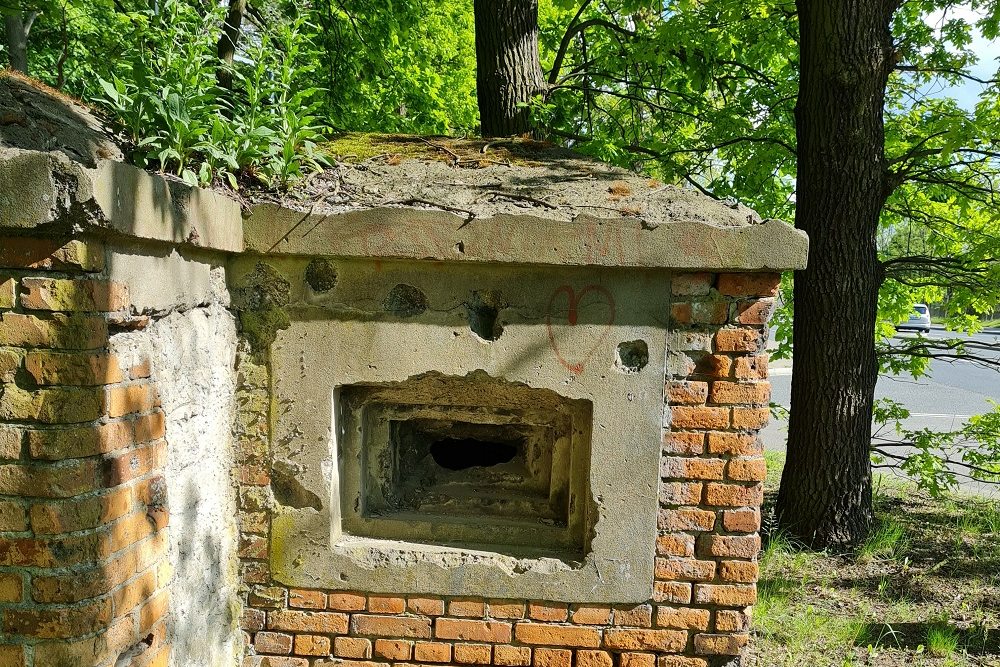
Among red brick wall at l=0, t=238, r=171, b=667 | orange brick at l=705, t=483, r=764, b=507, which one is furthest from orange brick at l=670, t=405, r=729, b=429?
red brick wall at l=0, t=238, r=171, b=667

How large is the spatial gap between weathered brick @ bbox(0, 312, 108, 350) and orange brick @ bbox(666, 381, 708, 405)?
2.00 m

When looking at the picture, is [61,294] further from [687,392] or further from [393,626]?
[687,392]

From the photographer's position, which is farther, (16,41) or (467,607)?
(16,41)

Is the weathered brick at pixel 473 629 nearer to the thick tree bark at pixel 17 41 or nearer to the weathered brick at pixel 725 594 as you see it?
the weathered brick at pixel 725 594

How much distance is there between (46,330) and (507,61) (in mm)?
4404

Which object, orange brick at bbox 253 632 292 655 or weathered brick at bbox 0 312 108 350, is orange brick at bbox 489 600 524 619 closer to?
orange brick at bbox 253 632 292 655

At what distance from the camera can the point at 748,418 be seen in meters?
2.63

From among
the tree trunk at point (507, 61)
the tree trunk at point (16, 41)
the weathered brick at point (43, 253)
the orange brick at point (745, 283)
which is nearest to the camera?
the weathered brick at point (43, 253)

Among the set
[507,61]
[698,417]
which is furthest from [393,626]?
[507,61]

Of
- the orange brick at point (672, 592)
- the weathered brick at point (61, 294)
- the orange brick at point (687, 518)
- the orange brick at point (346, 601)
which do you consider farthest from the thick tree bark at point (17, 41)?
the orange brick at point (672, 592)

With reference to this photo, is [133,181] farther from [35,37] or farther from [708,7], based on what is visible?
[35,37]

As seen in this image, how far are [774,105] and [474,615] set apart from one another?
5.54 metres

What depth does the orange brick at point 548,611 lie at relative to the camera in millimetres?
2717

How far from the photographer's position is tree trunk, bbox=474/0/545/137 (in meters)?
5.35
